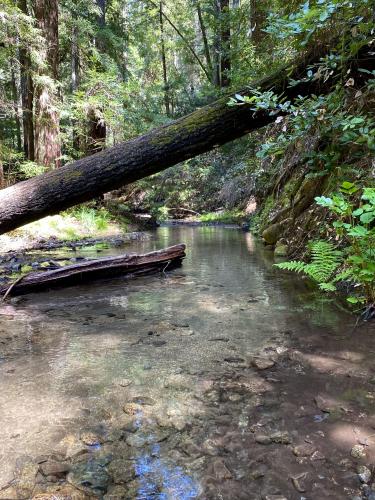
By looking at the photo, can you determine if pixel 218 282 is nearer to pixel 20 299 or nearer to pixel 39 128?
pixel 20 299

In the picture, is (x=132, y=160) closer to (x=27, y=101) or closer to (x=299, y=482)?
(x=299, y=482)

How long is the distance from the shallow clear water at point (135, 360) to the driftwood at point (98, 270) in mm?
194

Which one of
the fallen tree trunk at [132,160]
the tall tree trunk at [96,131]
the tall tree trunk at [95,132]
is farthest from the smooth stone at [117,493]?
the tall tree trunk at [95,132]

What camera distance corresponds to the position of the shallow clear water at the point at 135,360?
1867 mm

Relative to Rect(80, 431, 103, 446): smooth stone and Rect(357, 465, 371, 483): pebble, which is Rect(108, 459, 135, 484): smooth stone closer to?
Rect(80, 431, 103, 446): smooth stone

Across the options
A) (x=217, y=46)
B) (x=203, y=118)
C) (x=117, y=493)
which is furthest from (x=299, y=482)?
(x=217, y=46)

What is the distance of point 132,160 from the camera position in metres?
4.43

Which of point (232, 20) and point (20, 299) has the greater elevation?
point (232, 20)

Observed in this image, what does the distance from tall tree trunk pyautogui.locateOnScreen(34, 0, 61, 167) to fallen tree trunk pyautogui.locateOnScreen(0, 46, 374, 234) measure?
815 cm

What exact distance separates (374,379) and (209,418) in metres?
1.14

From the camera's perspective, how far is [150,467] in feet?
5.72

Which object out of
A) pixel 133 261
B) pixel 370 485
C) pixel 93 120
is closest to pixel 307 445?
pixel 370 485

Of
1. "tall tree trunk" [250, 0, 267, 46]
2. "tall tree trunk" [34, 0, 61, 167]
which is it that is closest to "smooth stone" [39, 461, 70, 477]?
"tall tree trunk" [34, 0, 61, 167]

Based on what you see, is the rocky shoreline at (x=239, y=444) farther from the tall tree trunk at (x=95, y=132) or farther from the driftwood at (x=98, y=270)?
the tall tree trunk at (x=95, y=132)
